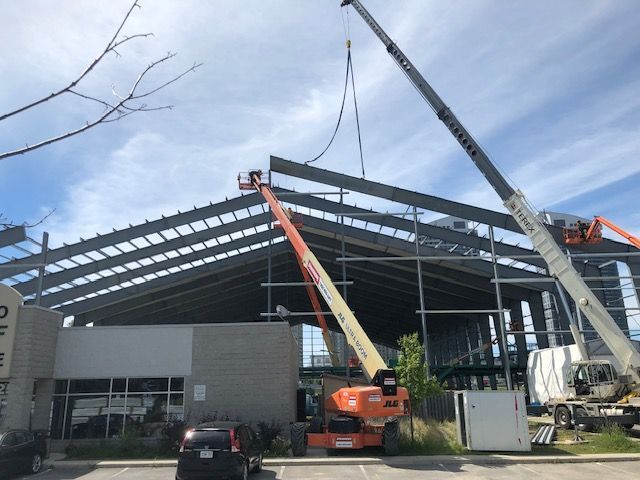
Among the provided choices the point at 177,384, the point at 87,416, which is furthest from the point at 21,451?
the point at 177,384

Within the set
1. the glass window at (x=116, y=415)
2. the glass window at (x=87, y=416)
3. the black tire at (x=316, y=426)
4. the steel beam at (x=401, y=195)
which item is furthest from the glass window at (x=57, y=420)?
the steel beam at (x=401, y=195)

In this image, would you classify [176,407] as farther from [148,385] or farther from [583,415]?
[583,415]

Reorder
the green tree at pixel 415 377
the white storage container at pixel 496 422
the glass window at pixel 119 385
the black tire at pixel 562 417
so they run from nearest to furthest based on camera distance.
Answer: the white storage container at pixel 496 422
the green tree at pixel 415 377
the glass window at pixel 119 385
the black tire at pixel 562 417

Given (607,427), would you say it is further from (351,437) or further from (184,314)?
(184,314)

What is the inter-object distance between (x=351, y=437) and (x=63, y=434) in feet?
36.4

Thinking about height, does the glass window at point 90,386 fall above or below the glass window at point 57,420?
above

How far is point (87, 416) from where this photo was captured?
19.2m

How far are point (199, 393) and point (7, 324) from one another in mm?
7118

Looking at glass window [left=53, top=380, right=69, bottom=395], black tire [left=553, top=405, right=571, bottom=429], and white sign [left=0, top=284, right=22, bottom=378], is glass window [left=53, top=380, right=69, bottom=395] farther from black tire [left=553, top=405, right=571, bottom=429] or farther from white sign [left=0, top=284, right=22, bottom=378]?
black tire [left=553, top=405, right=571, bottom=429]

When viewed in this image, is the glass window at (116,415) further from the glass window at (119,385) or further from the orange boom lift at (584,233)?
the orange boom lift at (584,233)

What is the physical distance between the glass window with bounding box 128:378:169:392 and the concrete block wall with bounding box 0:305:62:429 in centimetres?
302

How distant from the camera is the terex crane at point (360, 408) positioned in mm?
14438

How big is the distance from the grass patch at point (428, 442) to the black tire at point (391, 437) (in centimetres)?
57

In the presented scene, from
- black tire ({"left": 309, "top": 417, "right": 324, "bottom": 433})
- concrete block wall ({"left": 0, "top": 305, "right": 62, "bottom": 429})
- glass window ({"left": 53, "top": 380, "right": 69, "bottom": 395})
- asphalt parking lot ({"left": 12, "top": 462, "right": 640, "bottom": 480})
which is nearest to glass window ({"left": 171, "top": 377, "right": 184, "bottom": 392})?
glass window ({"left": 53, "top": 380, "right": 69, "bottom": 395})
